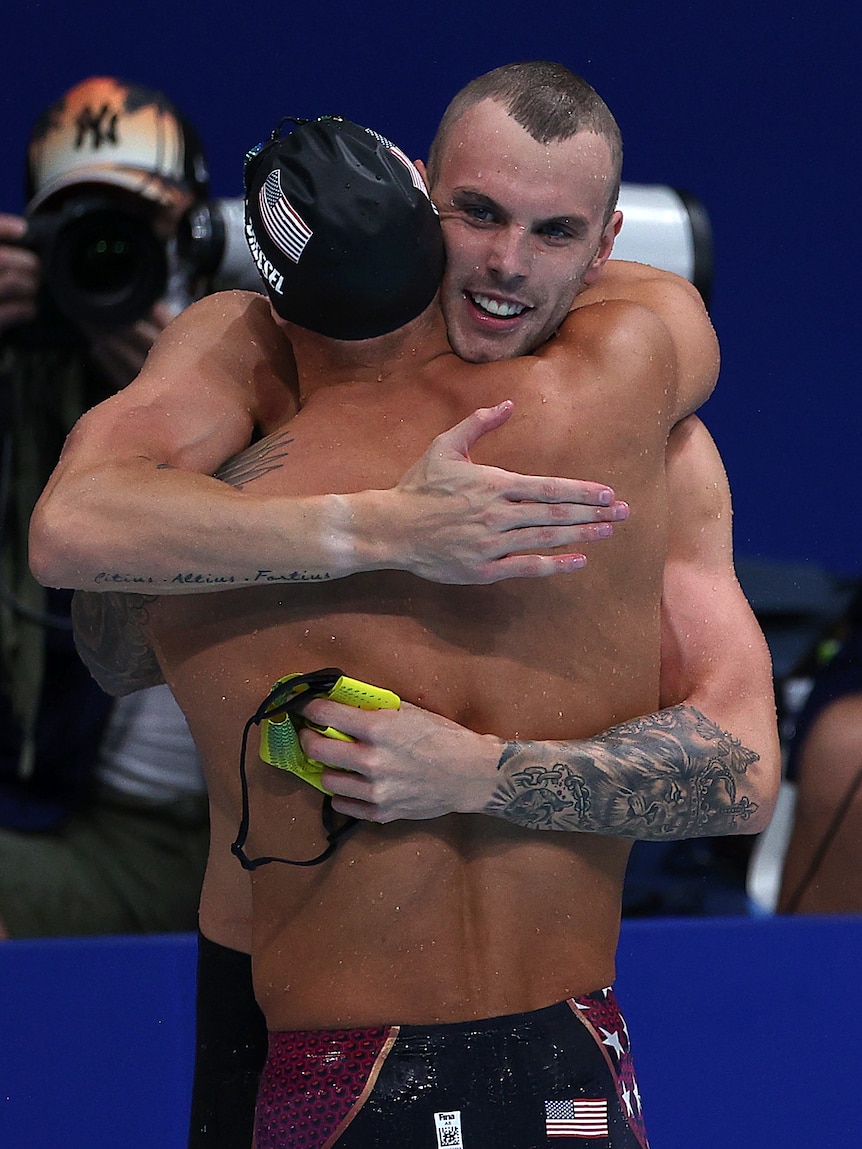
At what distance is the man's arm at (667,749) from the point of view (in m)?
1.27

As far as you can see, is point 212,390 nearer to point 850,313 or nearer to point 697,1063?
point 697,1063

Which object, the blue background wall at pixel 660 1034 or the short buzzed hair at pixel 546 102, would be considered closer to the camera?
the short buzzed hair at pixel 546 102

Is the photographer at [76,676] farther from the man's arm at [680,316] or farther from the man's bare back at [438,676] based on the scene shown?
the man's bare back at [438,676]

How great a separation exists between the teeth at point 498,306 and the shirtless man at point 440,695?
6 cm

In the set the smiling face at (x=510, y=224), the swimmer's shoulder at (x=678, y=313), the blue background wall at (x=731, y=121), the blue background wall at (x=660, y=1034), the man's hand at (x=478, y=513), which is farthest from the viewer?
the blue background wall at (x=731, y=121)

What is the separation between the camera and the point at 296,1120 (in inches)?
50.8

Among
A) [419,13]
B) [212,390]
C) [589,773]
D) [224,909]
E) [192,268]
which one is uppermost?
[419,13]

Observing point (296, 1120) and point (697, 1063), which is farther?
point (697, 1063)

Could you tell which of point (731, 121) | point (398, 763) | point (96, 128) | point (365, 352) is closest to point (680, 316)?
point (365, 352)

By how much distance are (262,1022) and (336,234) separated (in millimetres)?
895

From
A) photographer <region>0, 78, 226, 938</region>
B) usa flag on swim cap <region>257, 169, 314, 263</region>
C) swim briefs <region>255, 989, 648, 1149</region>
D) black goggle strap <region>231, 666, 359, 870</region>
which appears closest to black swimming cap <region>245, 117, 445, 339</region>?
usa flag on swim cap <region>257, 169, 314, 263</region>

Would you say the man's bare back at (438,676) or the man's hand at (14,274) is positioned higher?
the man's hand at (14,274)

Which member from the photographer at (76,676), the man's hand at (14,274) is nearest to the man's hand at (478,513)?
the photographer at (76,676)

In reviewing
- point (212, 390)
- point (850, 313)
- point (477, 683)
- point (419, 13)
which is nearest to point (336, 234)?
point (212, 390)
